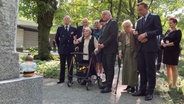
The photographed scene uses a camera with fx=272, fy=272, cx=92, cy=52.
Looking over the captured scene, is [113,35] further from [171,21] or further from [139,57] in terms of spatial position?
[171,21]

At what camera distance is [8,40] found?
3730mm

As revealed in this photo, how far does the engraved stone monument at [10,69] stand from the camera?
11.6ft

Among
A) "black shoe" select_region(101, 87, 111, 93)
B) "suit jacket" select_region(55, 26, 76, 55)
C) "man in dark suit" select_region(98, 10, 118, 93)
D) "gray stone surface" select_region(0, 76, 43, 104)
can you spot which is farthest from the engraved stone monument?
"suit jacket" select_region(55, 26, 76, 55)

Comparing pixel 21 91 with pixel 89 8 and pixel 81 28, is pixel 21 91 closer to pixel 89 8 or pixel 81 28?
pixel 81 28

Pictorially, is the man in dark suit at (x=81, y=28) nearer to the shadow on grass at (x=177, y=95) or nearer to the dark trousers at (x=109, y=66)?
the dark trousers at (x=109, y=66)

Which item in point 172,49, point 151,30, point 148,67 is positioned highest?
point 151,30

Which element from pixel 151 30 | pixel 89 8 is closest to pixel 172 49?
pixel 151 30

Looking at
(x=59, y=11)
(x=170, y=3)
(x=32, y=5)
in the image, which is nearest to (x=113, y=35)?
(x=32, y=5)

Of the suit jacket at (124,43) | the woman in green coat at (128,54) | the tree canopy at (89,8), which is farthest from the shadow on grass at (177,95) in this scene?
the tree canopy at (89,8)

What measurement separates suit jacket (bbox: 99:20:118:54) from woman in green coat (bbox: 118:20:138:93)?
0.77ft

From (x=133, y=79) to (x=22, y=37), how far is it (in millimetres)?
34403

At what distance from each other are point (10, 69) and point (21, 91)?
1.12 ft

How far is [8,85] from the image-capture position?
3.53 m

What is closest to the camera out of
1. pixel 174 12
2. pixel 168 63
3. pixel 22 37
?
pixel 168 63
